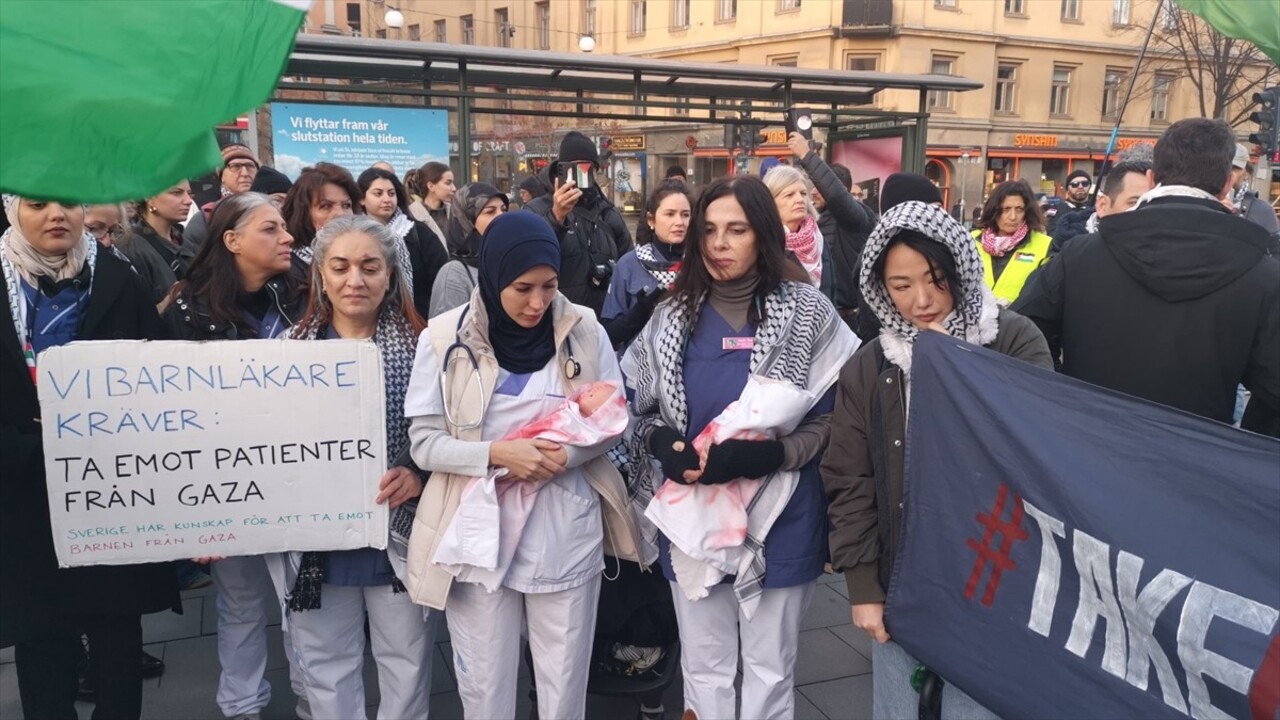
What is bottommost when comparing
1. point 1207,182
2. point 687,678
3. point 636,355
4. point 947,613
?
point 687,678

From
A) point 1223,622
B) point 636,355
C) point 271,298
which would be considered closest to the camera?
point 1223,622

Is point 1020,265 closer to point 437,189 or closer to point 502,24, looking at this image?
point 437,189

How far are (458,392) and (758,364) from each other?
0.92 meters

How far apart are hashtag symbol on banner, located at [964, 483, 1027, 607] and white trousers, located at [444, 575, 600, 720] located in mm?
1201

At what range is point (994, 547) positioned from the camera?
206cm

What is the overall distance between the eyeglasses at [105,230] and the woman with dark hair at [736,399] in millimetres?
3193

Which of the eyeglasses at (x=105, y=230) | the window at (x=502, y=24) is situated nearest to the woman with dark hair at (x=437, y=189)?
the eyeglasses at (x=105, y=230)

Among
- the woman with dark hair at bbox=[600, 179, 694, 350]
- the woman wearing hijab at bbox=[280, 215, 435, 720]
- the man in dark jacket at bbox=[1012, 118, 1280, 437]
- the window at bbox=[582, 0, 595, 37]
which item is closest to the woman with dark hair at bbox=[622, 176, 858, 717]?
the man in dark jacket at bbox=[1012, 118, 1280, 437]

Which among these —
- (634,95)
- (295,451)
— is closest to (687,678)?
(295,451)

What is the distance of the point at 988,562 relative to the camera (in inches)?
81.6

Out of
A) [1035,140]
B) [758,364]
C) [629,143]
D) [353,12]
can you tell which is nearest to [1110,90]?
[1035,140]

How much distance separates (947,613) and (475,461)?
4.46 ft

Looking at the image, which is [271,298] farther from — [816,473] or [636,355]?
[816,473]

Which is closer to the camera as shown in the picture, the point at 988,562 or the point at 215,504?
the point at 988,562
